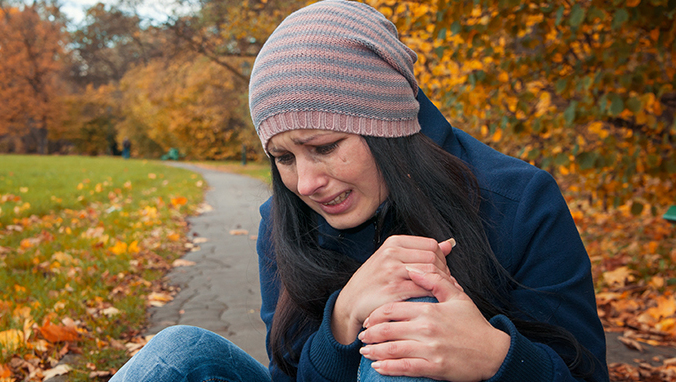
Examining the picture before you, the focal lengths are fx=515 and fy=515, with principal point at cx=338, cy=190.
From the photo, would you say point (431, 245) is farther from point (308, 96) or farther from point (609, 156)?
point (609, 156)

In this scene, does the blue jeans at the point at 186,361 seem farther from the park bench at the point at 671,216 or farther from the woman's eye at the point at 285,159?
the park bench at the point at 671,216

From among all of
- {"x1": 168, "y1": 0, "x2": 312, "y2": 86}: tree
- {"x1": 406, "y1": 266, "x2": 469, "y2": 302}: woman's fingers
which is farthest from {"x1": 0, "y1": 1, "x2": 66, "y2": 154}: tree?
{"x1": 406, "y1": 266, "x2": 469, "y2": 302}: woman's fingers

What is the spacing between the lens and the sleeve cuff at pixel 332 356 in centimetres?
133

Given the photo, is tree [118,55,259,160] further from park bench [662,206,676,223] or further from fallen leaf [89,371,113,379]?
fallen leaf [89,371,113,379]

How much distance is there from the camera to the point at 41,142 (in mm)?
37375

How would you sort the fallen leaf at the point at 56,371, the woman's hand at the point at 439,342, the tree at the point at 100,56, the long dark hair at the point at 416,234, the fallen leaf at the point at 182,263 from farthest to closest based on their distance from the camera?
the tree at the point at 100,56 < the fallen leaf at the point at 182,263 < the fallen leaf at the point at 56,371 < the long dark hair at the point at 416,234 < the woman's hand at the point at 439,342

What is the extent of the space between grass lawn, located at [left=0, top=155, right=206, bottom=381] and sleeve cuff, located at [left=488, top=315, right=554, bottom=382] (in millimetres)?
2018

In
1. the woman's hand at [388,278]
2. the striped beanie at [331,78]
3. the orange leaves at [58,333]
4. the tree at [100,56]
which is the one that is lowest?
the orange leaves at [58,333]

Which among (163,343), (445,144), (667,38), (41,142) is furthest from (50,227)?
(41,142)

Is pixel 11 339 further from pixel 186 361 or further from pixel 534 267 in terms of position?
pixel 534 267

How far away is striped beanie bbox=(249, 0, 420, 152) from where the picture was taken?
148 cm

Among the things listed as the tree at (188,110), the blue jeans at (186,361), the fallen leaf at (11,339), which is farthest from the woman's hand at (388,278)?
the tree at (188,110)

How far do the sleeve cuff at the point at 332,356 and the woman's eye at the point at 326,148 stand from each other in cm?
44

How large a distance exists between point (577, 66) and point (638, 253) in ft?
7.77
